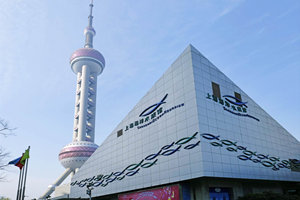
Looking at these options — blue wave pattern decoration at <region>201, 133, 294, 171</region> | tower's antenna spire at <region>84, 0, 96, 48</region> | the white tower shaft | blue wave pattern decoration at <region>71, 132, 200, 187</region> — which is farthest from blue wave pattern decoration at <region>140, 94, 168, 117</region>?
tower's antenna spire at <region>84, 0, 96, 48</region>

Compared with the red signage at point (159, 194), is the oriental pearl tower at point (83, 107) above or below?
above

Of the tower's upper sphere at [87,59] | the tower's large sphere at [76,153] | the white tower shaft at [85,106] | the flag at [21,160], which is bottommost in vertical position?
the flag at [21,160]

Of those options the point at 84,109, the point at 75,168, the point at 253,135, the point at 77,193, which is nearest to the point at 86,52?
the point at 84,109

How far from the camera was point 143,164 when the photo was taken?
4466cm

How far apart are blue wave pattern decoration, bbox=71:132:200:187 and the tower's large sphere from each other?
52.2m

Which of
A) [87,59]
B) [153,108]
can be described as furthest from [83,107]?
[153,108]

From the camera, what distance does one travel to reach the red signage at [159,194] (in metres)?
37.7

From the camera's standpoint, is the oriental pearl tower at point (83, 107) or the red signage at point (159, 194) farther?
the oriental pearl tower at point (83, 107)

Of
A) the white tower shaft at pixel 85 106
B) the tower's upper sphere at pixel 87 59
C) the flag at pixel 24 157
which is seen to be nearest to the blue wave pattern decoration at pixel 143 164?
the flag at pixel 24 157

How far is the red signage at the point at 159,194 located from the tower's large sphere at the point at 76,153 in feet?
229

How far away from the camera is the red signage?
37656mm

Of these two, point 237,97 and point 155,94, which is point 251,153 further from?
point 155,94

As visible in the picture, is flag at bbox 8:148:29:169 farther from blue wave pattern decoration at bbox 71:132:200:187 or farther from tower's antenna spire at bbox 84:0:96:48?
tower's antenna spire at bbox 84:0:96:48

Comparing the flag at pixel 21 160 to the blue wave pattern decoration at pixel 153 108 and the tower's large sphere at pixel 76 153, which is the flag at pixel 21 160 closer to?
the blue wave pattern decoration at pixel 153 108
